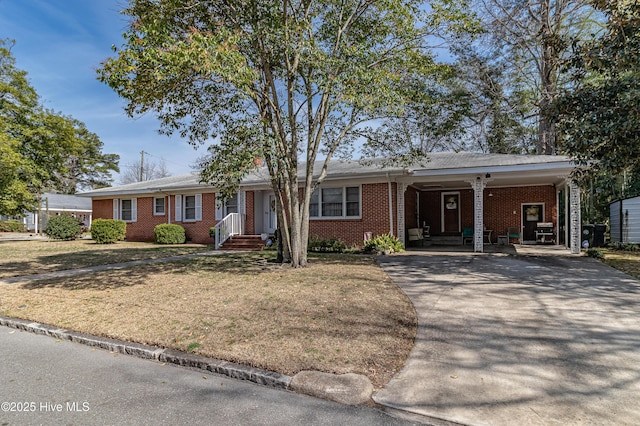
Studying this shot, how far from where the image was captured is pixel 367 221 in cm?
1495

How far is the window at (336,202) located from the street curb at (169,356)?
11.2 meters

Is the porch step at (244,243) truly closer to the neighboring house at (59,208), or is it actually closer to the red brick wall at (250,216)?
the red brick wall at (250,216)

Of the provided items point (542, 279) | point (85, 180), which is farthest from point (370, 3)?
point (85, 180)

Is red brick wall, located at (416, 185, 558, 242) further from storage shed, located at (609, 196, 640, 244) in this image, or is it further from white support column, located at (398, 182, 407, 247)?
storage shed, located at (609, 196, 640, 244)

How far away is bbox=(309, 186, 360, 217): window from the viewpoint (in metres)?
15.4

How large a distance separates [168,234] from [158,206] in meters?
3.17

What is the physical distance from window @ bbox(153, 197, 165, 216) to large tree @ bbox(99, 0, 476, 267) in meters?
11.8

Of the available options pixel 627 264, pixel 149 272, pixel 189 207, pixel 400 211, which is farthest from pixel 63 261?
pixel 627 264

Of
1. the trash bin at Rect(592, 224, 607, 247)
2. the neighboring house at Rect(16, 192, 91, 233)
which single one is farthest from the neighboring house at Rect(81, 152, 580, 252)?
the neighboring house at Rect(16, 192, 91, 233)

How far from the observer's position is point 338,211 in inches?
618

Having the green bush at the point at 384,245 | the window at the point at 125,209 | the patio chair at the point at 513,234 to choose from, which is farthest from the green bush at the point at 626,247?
the window at the point at 125,209

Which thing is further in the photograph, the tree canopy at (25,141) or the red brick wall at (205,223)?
the tree canopy at (25,141)

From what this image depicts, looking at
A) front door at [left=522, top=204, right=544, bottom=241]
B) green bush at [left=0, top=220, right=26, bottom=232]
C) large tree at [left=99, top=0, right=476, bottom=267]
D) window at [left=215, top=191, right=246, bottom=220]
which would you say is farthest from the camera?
green bush at [left=0, top=220, right=26, bottom=232]

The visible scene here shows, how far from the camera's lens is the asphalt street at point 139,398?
123 inches
